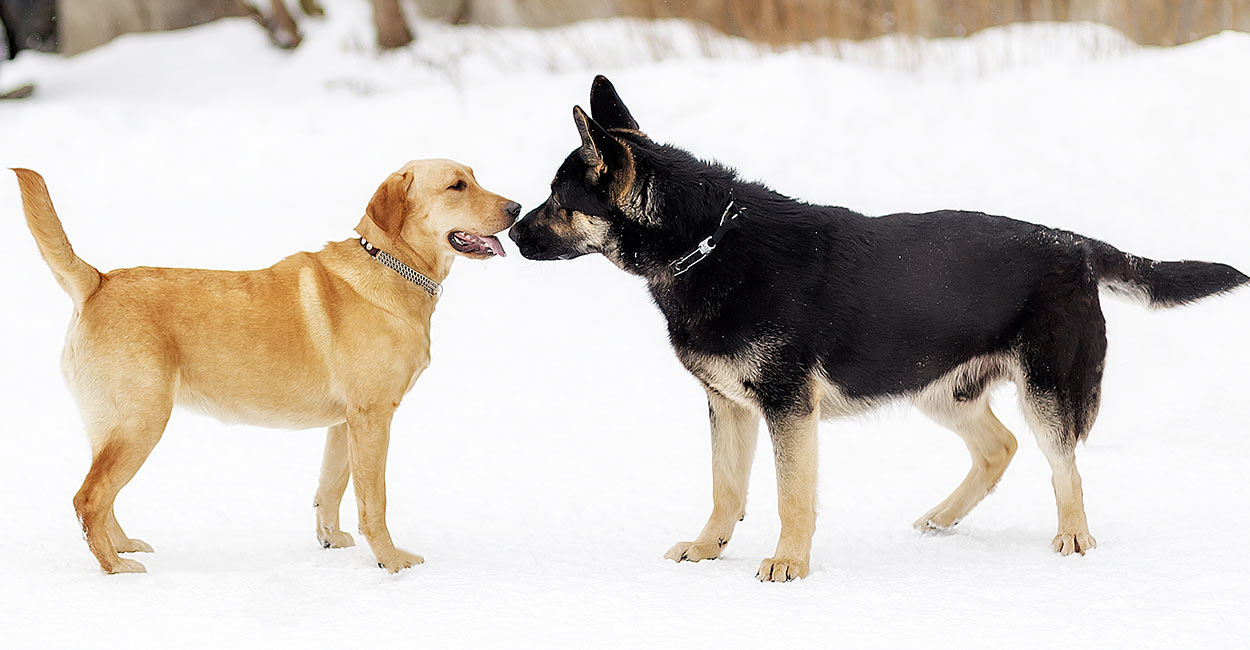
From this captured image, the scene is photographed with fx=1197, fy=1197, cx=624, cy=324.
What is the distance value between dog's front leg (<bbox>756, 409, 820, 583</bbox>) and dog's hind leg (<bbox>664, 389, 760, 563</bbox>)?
35 centimetres

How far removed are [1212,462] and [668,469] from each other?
2569 mm

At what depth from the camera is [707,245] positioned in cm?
432

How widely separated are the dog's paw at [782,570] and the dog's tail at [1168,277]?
1660 millimetres

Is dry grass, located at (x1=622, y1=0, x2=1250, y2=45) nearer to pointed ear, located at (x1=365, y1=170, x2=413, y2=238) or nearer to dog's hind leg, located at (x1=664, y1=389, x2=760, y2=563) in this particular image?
dog's hind leg, located at (x1=664, y1=389, x2=760, y2=563)

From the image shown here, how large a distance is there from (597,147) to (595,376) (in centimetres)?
308

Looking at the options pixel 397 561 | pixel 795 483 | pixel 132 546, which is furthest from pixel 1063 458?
pixel 132 546

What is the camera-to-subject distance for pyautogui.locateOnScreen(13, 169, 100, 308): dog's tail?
159 inches

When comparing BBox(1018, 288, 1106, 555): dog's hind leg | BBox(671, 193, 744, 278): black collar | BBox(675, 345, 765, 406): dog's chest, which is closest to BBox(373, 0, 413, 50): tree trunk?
BBox(671, 193, 744, 278): black collar

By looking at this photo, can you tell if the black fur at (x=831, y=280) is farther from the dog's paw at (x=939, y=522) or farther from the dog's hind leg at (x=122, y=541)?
the dog's hind leg at (x=122, y=541)

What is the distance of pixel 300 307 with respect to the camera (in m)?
4.45

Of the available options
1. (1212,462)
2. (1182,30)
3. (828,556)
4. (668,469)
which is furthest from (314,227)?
(1182,30)

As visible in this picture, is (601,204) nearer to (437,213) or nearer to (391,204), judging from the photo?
(437,213)

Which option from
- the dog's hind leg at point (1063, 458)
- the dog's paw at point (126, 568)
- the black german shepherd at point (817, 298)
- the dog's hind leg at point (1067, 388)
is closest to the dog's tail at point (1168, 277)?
the black german shepherd at point (817, 298)

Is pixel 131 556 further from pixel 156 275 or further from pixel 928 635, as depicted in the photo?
pixel 928 635
